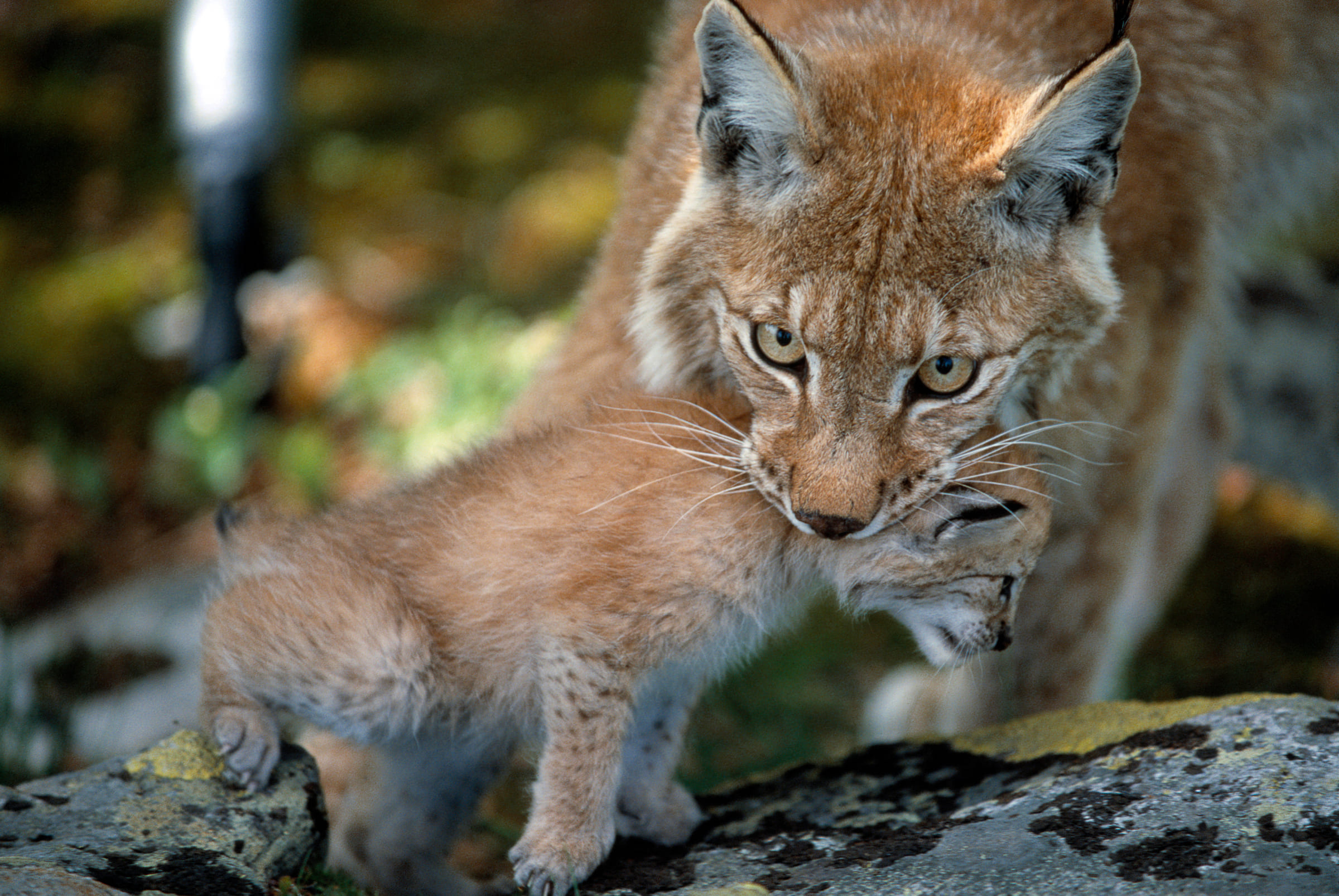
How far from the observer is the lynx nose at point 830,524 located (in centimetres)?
297

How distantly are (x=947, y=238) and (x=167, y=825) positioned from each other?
228 centimetres

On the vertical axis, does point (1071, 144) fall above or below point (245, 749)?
above

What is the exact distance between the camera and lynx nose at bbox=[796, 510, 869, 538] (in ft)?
9.75

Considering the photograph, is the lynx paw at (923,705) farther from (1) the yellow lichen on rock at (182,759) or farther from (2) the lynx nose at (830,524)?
(1) the yellow lichen on rock at (182,759)

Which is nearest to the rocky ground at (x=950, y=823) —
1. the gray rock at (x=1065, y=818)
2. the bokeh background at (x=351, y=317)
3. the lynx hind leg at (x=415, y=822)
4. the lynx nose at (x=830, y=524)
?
the gray rock at (x=1065, y=818)

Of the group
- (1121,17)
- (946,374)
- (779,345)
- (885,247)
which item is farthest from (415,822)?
(1121,17)

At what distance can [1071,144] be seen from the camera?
3084mm

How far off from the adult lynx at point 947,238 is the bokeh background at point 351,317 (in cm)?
115

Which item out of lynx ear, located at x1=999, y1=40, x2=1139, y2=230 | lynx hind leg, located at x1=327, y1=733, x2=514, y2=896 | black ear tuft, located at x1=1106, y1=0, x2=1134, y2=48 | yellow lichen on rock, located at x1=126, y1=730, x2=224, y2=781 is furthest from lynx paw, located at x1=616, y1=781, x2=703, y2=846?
black ear tuft, located at x1=1106, y1=0, x2=1134, y2=48

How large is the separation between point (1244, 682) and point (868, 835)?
2872 millimetres

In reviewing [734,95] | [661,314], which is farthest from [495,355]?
[734,95]

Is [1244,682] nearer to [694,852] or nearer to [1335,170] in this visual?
[1335,170]

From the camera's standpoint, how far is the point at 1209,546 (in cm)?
695

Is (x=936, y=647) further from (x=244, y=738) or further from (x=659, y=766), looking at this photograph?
(x=244, y=738)
